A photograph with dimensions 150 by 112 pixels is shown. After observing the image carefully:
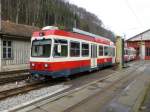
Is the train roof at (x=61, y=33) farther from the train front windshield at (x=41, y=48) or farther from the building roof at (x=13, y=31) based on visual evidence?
the building roof at (x=13, y=31)

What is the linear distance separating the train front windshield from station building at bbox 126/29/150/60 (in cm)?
5153

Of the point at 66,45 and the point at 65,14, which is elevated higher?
the point at 65,14

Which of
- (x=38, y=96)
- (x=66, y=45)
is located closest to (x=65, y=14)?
(x=66, y=45)

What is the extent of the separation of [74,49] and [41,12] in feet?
164

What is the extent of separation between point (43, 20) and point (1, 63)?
44600 millimetres

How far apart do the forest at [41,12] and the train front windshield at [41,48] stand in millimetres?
32167

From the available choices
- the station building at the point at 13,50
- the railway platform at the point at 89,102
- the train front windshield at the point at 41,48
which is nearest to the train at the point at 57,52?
the train front windshield at the point at 41,48

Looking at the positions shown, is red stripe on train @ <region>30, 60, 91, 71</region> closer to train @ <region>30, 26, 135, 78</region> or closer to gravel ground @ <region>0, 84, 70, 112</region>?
train @ <region>30, 26, 135, 78</region>

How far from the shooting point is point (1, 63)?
18.0 meters

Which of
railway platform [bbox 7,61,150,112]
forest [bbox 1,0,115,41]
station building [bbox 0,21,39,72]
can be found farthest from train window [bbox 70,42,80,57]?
forest [bbox 1,0,115,41]

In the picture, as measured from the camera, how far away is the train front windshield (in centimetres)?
1246

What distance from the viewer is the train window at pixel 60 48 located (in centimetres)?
1246

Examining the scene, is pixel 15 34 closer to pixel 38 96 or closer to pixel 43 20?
pixel 38 96

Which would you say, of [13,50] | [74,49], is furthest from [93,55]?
[13,50]
